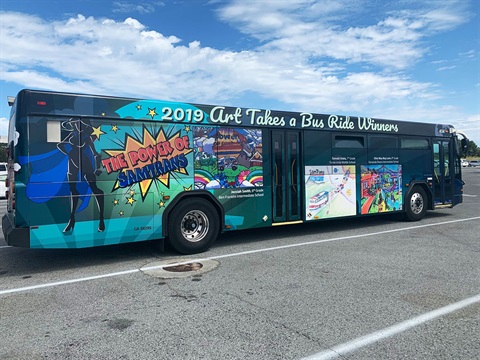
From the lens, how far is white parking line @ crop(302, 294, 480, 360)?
3.46 meters

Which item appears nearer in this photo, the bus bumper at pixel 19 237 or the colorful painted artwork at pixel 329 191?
the bus bumper at pixel 19 237

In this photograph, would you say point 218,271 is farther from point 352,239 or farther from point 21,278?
point 352,239

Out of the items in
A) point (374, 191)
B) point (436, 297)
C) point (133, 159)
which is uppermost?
point (133, 159)

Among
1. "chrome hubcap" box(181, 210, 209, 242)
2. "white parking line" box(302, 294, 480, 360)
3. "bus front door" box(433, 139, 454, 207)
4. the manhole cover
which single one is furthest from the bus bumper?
"bus front door" box(433, 139, 454, 207)

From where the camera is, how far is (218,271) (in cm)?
620

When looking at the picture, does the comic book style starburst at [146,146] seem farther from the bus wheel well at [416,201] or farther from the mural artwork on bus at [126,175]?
the bus wheel well at [416,201]

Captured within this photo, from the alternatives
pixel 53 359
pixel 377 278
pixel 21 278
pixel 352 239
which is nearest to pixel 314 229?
pixel 352 239

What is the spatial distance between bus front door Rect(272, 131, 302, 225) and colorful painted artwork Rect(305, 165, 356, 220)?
0.30 metres

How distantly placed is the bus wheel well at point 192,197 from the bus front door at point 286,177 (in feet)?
4.37

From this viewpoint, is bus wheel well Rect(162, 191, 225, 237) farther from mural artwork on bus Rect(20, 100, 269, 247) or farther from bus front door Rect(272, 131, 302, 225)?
bus front door Rect(272, 131, 302, 225)

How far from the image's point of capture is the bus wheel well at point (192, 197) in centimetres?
710

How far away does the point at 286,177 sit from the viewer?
28.5 feet

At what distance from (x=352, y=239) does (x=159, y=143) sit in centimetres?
473

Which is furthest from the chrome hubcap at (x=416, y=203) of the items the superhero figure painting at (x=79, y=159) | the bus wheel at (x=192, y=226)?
the superhero figure painting at (x=79, y=159)
